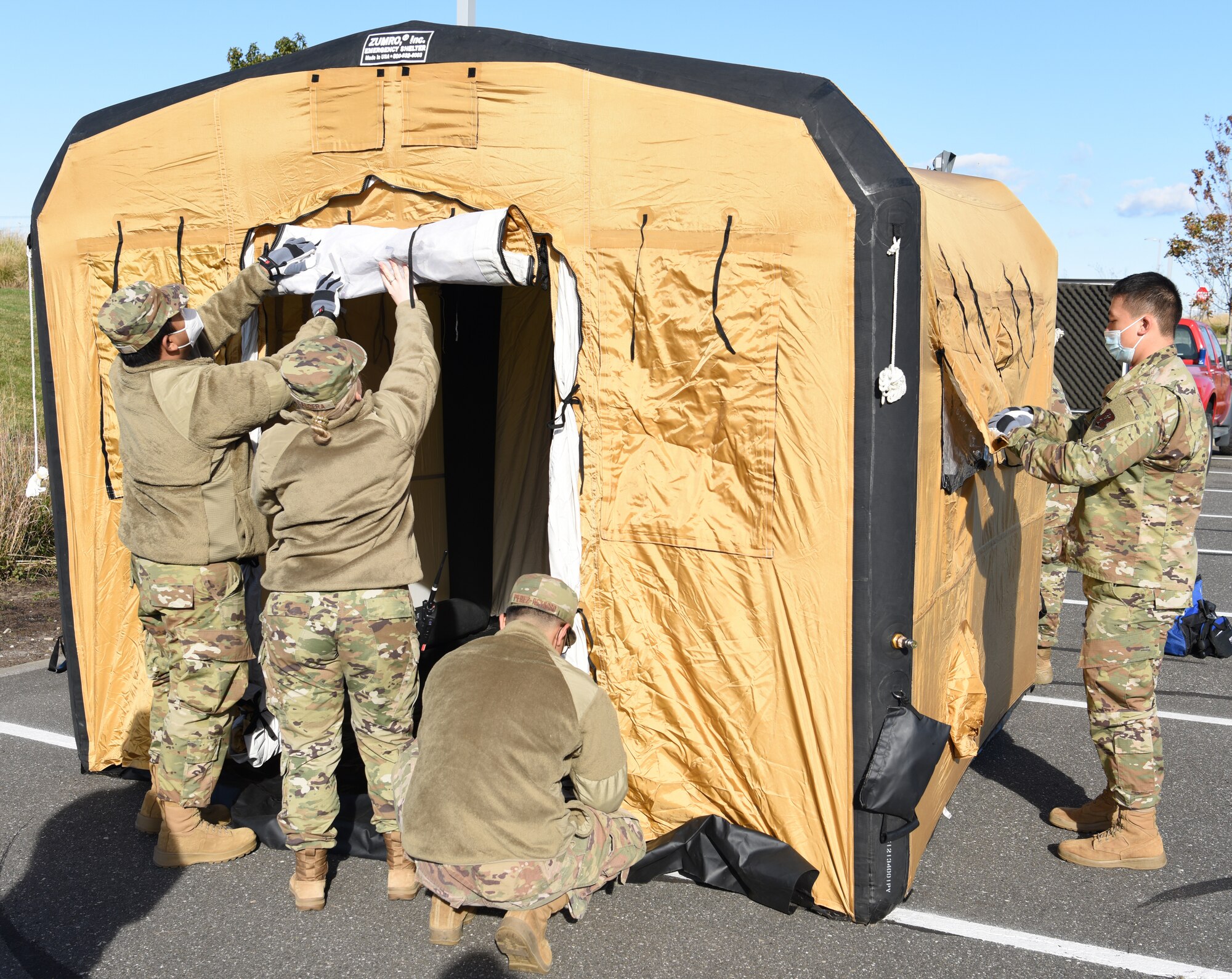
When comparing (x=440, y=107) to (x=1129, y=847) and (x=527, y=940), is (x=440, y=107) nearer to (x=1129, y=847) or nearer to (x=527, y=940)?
(x=527, y=940)

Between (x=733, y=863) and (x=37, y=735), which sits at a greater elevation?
(x=733, y=863)

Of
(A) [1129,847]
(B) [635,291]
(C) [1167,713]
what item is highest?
(B) [635,291]

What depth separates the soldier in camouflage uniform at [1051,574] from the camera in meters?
6.04

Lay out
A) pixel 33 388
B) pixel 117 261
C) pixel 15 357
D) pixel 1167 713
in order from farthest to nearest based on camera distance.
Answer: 1. pixel 15 357
2. pixel 1167 713
3. pixel 33 388
4. pixel 117 261

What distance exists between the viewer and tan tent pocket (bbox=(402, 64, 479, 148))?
3.74 m

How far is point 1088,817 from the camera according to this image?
4.29 meters

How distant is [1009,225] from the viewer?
5297 millimetres

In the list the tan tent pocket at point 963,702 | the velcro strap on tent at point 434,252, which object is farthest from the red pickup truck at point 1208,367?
the velcro strap on tent at point 434,252

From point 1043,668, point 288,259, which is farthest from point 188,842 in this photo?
point 1043,668

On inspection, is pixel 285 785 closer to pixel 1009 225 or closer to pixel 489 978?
pixel 489 978

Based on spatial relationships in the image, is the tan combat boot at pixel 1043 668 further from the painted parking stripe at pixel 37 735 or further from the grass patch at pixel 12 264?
the grass patch at pixel 12 264

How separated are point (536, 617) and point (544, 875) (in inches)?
29.6

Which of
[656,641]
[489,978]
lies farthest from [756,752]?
[489,978]

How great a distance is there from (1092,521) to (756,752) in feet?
5.29
